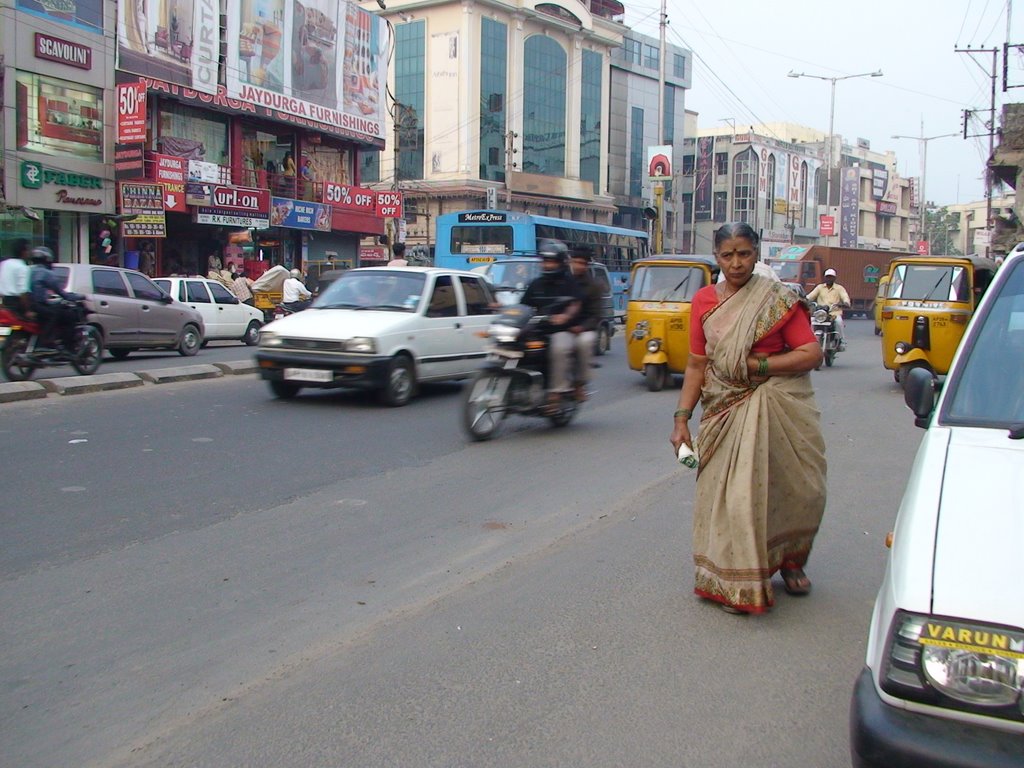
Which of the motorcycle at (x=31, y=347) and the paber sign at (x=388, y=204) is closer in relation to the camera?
the motorcycle at (x=31, y=347)

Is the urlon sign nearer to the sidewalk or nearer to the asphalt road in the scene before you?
the sidewalk

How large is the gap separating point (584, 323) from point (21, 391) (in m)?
6.42

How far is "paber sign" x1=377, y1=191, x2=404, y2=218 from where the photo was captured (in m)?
39.1

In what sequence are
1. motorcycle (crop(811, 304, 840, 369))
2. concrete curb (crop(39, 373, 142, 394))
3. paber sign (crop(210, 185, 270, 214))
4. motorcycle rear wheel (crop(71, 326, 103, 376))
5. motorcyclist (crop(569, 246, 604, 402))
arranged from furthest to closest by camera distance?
paber sign (crop(210, 185, 270, 214)), motorcycle (crop(811, 304, 840, 369)), motorcycle rear wheel (crop(71, 326, 103, 376)), concrete curb (crop(39, 373, 142, 394)), motorcyclist (crop(569, 246, 604, 402))

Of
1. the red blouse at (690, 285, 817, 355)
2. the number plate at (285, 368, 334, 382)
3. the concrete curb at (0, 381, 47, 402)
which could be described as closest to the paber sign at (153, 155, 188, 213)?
the concrete curb at (0, 381, 47, 402)

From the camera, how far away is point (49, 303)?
12.6m

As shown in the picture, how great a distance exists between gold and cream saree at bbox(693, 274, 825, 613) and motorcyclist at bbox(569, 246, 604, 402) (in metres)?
5.55

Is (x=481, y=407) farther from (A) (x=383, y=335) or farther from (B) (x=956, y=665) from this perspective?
(B) (x=956, y=665)

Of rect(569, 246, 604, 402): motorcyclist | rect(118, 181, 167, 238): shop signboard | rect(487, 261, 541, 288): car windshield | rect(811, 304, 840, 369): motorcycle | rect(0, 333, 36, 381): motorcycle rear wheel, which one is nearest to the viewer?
rect(569, 246, 604, 402): motorcyclist

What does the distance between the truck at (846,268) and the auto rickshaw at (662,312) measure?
31.4 m

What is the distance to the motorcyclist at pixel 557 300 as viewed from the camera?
986cm

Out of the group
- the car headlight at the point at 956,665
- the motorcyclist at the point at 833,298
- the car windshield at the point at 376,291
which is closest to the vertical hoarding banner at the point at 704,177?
the motorcyclist at the point at 833,298

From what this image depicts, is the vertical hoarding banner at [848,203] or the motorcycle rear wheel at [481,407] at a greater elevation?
the vertical hoarding banner at [848,203]

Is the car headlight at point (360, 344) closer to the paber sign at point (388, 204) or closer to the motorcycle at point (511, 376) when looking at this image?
the motorcycle at point (511, 376)
